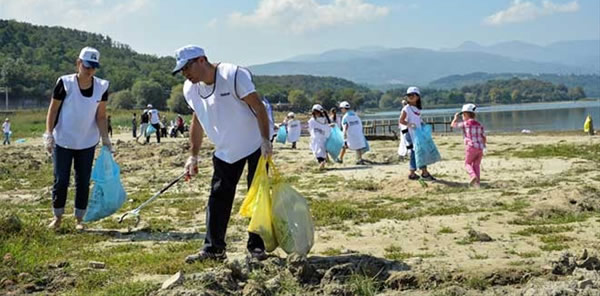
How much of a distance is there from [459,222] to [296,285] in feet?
10.7

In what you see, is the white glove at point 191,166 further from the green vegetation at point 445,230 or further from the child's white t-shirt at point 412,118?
the child's white t-shirt at point 412,118

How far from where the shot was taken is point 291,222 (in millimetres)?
5008

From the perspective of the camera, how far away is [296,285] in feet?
14.5

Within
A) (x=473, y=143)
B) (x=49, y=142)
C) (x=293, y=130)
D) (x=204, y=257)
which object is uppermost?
(x=49, y=142)

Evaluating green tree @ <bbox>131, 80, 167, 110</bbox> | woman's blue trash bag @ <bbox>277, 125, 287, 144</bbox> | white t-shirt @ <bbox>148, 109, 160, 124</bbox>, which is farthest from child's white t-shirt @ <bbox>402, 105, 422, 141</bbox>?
green tree @ <bbox>131, 80, 167, 110</bbox>

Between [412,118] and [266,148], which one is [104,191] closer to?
[266,148]

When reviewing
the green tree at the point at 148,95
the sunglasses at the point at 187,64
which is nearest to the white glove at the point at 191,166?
the sunglasses at the point at 187,64

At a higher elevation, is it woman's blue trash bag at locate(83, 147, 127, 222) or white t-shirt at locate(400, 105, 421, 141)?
white t-shirt at locate(400, 105, 421, 141)

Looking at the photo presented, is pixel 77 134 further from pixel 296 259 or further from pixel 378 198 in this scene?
pixel 378 198

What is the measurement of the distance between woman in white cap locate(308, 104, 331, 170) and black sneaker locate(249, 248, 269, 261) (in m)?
9.17

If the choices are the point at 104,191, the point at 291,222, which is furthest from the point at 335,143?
the point at 291,222

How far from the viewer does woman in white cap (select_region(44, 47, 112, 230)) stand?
7.02 metres

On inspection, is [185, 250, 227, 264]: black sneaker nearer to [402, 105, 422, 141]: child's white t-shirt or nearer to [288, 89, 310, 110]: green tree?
[402, 105, 422, 141]: child's white t-shirt

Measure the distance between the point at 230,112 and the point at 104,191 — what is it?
2873 mm
